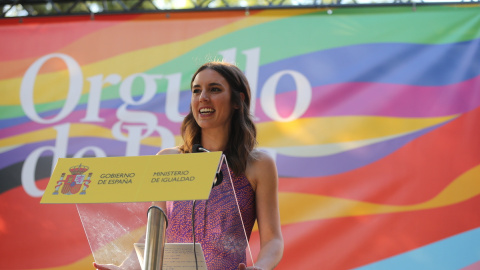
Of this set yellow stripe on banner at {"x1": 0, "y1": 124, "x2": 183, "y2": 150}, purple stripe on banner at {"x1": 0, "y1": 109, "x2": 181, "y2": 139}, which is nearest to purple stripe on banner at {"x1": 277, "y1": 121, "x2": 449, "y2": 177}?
purple stripe on banner at {"x1": 0, "y1": 109, "x2": 181, "y2": 139}

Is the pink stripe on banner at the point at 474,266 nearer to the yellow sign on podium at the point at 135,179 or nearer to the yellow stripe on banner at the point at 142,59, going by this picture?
the yellow stripe on banner at the point at 142,59

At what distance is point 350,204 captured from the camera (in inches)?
127

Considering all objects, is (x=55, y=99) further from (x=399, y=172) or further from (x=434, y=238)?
(x=434, y=238)

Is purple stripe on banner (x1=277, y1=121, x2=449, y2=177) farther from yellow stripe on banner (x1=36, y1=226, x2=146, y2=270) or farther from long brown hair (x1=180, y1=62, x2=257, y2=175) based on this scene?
yellow stripe on banner (x1=36, y1=226, x2=146, y2=270)

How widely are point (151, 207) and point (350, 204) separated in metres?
2.20

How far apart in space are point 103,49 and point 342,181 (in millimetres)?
1893

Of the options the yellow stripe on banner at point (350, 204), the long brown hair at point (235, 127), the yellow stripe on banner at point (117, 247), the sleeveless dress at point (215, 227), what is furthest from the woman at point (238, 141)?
the yellow stripe on banner at point (350, 204)

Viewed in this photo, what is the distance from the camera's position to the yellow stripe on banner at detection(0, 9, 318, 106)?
367 centimetres

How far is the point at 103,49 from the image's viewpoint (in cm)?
376

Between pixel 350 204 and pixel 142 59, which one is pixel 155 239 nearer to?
pixel 350 204

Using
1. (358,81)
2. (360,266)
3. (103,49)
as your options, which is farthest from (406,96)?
(103,49)

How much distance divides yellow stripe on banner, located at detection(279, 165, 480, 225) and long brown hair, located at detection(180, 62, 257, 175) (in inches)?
53.4

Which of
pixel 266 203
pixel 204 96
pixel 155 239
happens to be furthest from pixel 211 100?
pixel 155 239

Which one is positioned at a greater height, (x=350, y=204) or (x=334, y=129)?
(x=334, y=129)
